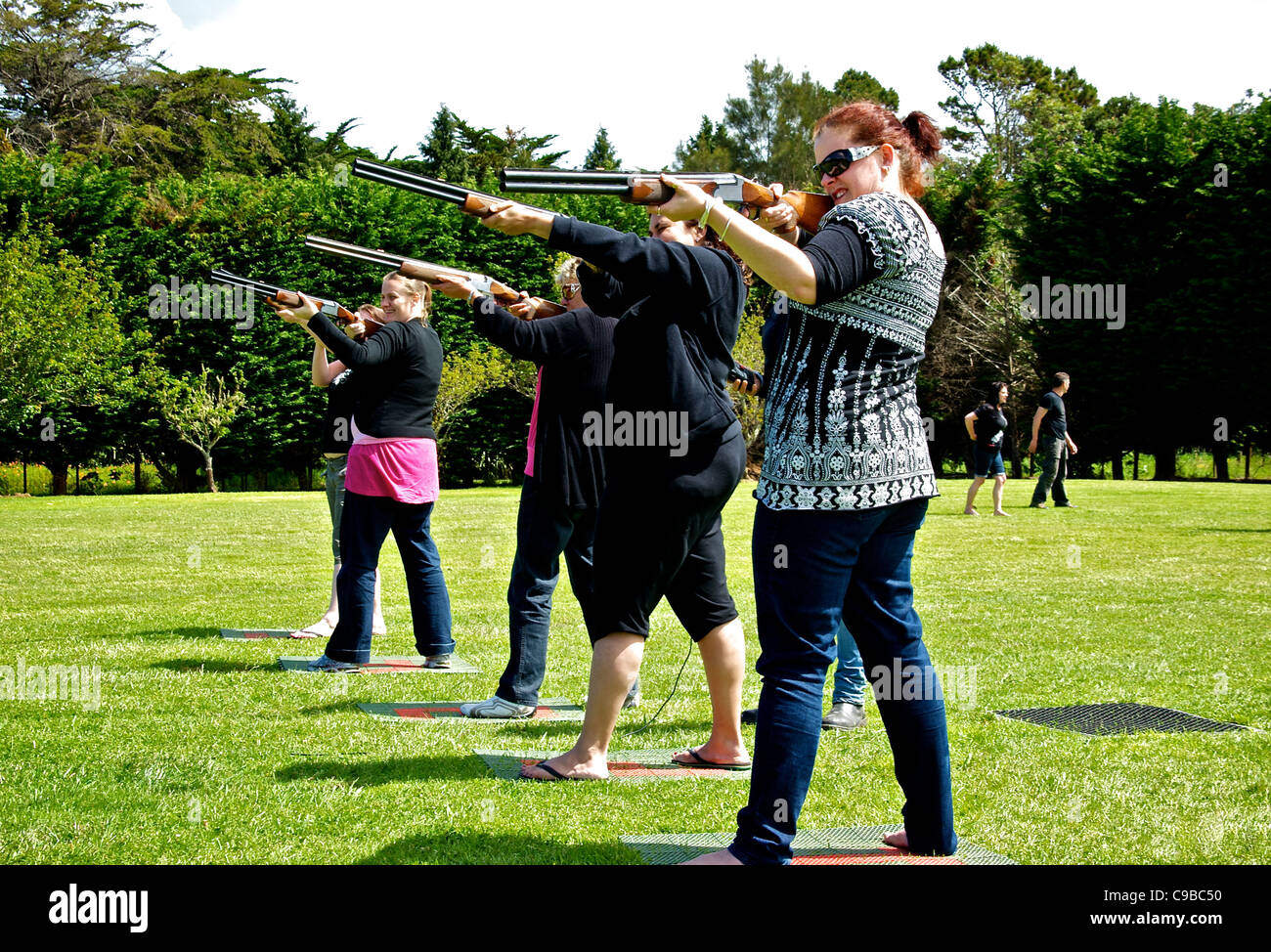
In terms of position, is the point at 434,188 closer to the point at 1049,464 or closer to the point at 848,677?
the point at 848,677

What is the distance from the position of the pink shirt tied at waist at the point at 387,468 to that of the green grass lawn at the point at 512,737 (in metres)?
1.09

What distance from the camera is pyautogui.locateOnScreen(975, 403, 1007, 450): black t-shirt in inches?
753

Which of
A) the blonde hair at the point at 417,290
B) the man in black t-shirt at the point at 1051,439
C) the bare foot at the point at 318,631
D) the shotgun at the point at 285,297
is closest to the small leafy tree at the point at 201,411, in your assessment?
the man in black t-shirt at the point at 1051,439

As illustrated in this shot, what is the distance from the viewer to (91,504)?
85.6 feet

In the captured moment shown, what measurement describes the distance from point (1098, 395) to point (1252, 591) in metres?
30.0

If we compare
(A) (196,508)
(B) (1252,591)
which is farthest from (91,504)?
(B) (1252,591)

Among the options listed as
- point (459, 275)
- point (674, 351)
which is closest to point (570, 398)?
point (459, 275)

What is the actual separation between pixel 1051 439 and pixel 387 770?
17.4m

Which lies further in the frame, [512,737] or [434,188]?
[512,737]

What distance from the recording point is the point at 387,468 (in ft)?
22.7

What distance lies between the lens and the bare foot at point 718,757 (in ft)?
16.0

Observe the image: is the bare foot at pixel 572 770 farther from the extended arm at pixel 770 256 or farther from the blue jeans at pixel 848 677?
the extended arm at pixel 770 256

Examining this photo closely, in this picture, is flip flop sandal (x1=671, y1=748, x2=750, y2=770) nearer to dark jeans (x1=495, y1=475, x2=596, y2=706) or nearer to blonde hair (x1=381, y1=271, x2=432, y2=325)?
dark jeans (x1=495, y1=475, x2=596, y2=706)

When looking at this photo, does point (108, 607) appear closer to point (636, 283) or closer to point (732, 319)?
point (732, 319)
